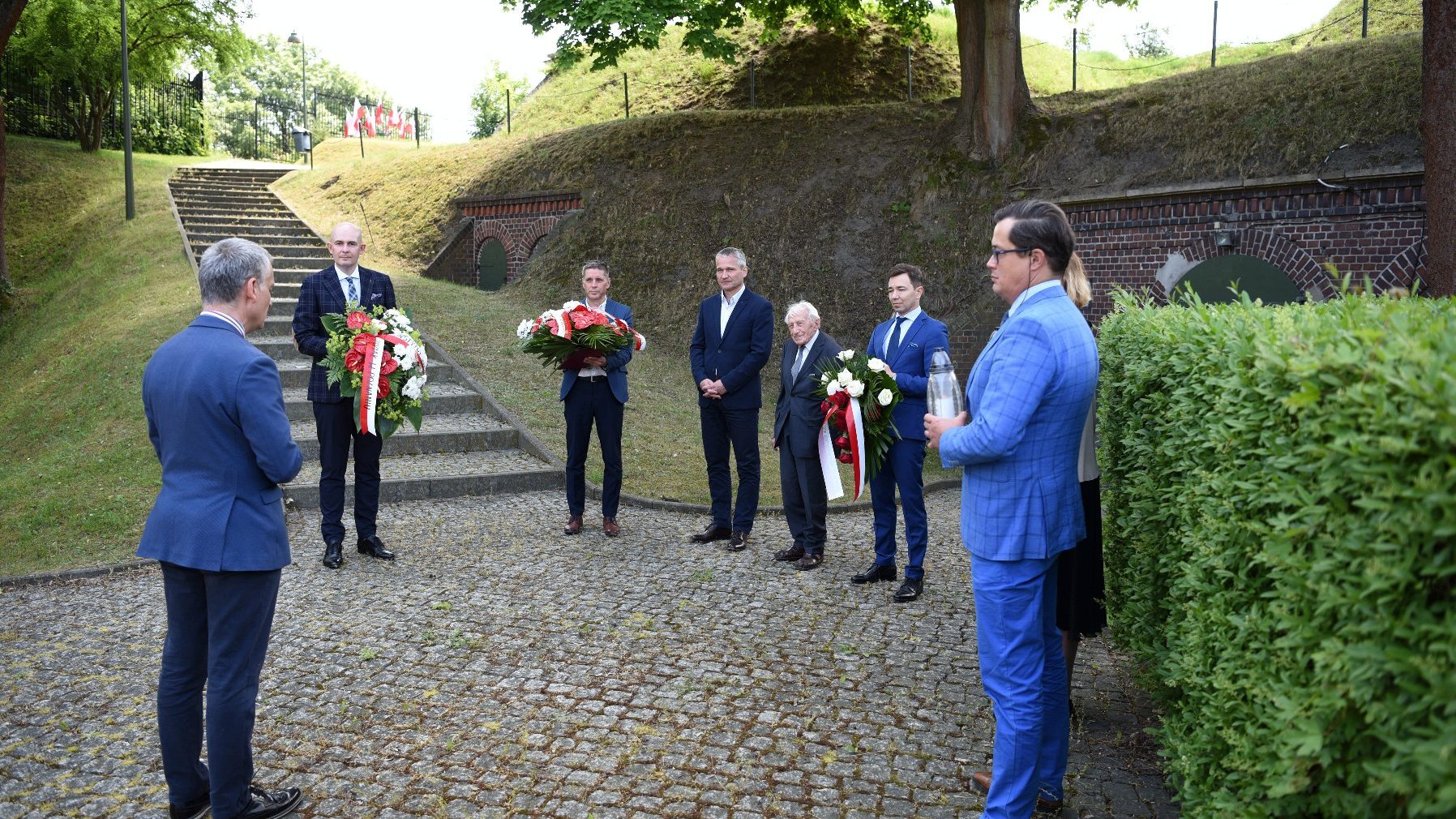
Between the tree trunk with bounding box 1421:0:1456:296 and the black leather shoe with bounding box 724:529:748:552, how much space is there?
911cm

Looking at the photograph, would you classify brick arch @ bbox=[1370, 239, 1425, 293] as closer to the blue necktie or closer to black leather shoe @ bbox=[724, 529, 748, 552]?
the blue necktie

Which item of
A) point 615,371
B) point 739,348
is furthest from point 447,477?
point 739,348

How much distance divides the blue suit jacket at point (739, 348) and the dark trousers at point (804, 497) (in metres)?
0.68

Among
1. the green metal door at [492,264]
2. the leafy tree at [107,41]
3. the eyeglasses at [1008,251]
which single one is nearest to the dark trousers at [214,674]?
the eyeglasses at [1008,251]

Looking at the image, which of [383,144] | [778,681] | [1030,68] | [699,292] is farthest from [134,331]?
[1030,68]

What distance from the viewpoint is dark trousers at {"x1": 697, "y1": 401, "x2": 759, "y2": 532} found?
8.60 meters

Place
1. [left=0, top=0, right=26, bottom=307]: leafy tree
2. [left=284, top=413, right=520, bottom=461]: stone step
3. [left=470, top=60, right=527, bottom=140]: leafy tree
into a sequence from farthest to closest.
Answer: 1. [left=470, top=60, right=527, bottom=140]: leafy tree
2. [left=0, top=0, right=26, bottom=307]: leafy tree
3. [left=284, top=413, right=520, bottom=461]: stone step

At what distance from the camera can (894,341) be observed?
7.34m

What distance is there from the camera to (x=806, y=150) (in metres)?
19.7

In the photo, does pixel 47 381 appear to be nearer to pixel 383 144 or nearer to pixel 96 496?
pixel 96 496

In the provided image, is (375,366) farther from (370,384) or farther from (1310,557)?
(1310,557)

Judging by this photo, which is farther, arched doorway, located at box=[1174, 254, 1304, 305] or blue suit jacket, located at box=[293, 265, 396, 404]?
arched doorway, located at box=[1174, 254, 1304, 305]

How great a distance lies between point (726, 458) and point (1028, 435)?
5.33m

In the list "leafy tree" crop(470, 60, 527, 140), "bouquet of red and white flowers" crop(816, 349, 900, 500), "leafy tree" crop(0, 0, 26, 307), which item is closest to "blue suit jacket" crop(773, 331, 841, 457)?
"bouquet of red and white flowers" crop(816, 349, 900, 500)
